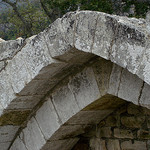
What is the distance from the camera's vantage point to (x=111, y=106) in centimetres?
374

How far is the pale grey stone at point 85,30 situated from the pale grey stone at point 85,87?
593mm

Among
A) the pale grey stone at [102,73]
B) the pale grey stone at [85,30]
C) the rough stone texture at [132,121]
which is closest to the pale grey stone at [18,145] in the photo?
the rough stone texture at [132,121]

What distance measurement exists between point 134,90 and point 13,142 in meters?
1.95

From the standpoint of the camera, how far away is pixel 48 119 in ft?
12.5

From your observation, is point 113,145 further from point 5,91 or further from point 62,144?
point 5,91

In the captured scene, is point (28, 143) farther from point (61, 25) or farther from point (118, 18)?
point (118, 18)

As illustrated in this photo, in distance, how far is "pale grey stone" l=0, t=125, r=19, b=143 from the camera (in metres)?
3.95

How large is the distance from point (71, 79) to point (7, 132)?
1117mm

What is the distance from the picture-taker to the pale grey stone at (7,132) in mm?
3948

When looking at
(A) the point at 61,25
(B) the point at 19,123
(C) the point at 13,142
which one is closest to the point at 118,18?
(A) the point at 61,25

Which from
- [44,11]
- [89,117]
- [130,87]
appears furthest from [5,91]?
[44,11]

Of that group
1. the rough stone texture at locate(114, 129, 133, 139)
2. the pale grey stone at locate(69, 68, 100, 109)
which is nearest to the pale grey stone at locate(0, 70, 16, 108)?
the pale grey stone at locate(69, 68, 100, 109)

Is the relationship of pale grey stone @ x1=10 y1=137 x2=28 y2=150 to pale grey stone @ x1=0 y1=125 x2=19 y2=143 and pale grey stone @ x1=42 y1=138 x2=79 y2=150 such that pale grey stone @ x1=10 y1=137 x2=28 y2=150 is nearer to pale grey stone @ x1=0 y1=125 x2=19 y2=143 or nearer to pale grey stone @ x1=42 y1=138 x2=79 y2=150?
pale grey stone @ x1=0 y1=125 x2=19 y2=143

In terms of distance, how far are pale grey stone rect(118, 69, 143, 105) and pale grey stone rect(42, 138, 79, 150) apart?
129 cm
